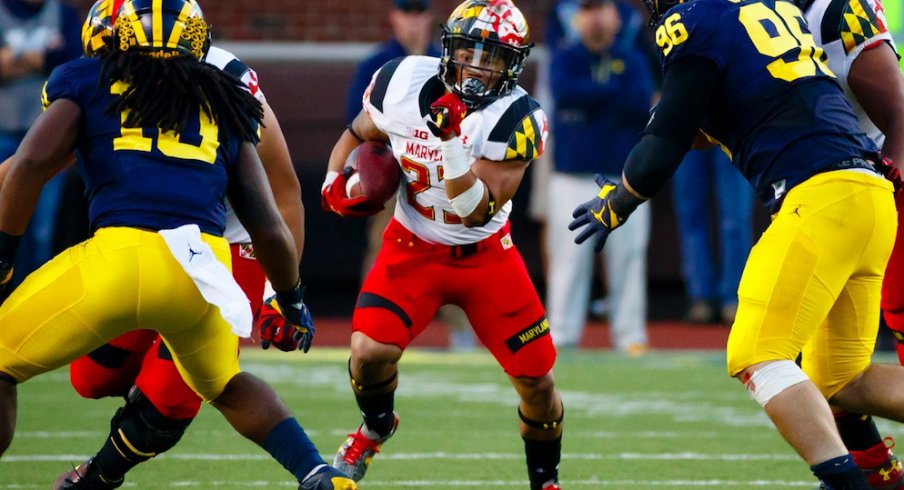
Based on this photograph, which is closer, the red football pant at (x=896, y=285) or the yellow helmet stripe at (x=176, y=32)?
the yellow helmet stripe at (x=176, y=32)

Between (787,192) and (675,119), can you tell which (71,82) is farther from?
(787,192)

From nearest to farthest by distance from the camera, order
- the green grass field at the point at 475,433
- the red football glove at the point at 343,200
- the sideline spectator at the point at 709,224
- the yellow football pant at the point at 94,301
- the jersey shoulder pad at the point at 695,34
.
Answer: the yellow football pant at the point at 94,301, the jersey shoulder pad at the point at 695,34, the red football glove at the point at 343,200, the green grass field at the point at 475,433, the sideline spectator at the point at 709,224

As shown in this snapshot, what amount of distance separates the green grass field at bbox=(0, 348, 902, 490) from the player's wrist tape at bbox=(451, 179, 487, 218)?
1054 mm

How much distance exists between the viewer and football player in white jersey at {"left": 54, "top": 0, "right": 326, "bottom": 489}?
4.53 meters

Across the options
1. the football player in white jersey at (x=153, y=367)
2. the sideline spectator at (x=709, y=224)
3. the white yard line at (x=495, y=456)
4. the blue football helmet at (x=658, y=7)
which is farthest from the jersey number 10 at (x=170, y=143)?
→ the sideline spectator at (x=709, y=224)

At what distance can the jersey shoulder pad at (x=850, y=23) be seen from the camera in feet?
15.5

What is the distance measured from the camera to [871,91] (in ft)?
15.5

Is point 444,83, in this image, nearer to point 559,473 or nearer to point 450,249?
point 450,249

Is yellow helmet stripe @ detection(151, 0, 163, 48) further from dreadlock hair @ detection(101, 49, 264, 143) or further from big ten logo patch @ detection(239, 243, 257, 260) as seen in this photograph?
big ten logo patch @ detection(239, 243, 257, 260)

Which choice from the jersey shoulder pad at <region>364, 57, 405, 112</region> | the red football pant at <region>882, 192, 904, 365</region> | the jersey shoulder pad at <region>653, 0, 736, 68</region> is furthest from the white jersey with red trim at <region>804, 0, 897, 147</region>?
the jersey shoulder pad at <region>364, 57, 405, 112</region>

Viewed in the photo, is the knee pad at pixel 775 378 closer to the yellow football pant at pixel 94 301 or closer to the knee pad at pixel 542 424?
the knee pad at pixel 542 424

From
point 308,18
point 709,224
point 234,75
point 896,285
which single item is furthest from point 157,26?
point 308,18

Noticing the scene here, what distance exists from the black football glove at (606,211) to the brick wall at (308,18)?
800 cm

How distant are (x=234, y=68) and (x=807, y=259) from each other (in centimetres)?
184
